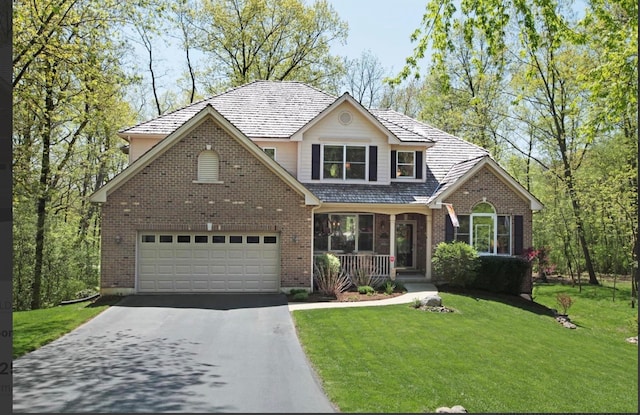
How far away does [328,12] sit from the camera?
34.9m

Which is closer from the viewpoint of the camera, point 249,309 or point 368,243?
point 249,309

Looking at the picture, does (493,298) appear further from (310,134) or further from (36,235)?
(36,235)

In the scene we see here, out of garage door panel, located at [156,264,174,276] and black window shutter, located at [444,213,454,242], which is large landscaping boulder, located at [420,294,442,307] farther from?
garage door panel, located at [156,264,174,276]

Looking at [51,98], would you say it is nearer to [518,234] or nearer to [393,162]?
[393,162]

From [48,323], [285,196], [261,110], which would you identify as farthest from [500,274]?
[48,323]

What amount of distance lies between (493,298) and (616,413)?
399 inches

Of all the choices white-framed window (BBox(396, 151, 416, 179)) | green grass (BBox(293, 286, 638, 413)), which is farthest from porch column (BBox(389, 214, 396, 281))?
green grass (BBox(293, 286, 638, 413))

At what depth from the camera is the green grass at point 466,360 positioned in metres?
8.39

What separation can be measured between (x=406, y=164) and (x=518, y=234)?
5147 millimetres

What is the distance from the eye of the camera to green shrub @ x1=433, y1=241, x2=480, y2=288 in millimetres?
18938

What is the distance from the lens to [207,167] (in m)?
17.7

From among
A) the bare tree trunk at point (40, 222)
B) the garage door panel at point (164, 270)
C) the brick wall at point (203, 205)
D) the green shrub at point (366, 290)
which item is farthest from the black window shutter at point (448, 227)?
the bare tree trunk at point (40, 222)

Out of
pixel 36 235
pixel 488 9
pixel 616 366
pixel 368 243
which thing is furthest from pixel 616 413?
pixel 36 235

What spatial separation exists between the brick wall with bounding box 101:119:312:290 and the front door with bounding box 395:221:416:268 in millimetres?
5909
